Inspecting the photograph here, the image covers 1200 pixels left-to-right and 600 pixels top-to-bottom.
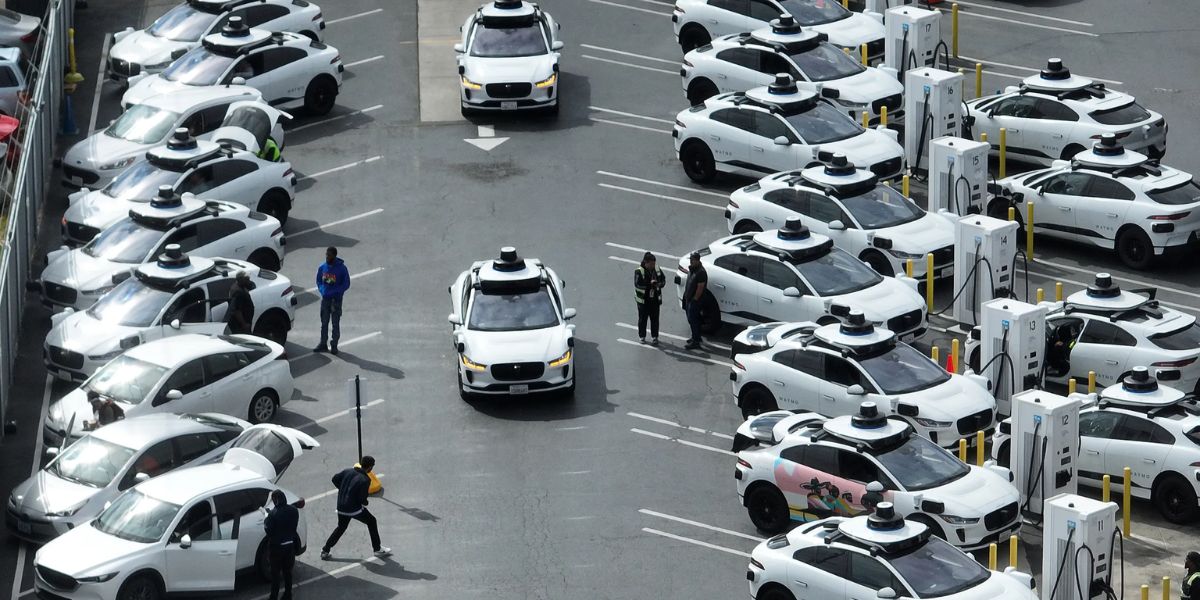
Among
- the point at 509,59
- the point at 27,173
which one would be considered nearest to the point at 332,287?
the point at 27,173

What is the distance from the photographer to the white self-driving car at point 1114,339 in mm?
29453

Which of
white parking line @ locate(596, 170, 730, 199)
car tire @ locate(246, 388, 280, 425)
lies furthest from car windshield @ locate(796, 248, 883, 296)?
car tire @ locate(246, 388, 280, 425)

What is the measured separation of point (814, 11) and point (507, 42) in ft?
19.4

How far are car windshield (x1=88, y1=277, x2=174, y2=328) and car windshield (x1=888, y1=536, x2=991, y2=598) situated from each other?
39.5 feet

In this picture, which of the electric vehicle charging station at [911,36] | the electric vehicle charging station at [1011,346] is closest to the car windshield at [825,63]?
the electric vehicle charging station at [911,36]

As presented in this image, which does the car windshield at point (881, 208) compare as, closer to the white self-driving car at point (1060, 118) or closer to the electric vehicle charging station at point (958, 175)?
the electric vehicle charging station at point (958, 175)

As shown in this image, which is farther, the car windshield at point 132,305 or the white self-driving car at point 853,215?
the white self-driving car at point 853,215

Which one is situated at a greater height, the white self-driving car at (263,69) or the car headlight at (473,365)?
the white self-driving car at (263,69)

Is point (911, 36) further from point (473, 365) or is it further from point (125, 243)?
point (125, 243)

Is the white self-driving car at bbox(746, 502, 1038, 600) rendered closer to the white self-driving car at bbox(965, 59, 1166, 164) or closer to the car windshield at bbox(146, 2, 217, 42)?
the white self-driving car at bbox(965, 59, 1166, 164)

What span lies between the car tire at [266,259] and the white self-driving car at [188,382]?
13.6 feet

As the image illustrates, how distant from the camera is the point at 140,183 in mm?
35062

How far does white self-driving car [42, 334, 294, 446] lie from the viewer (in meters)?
28.5

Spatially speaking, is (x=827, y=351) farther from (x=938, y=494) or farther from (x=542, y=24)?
(x=542, y=24)
